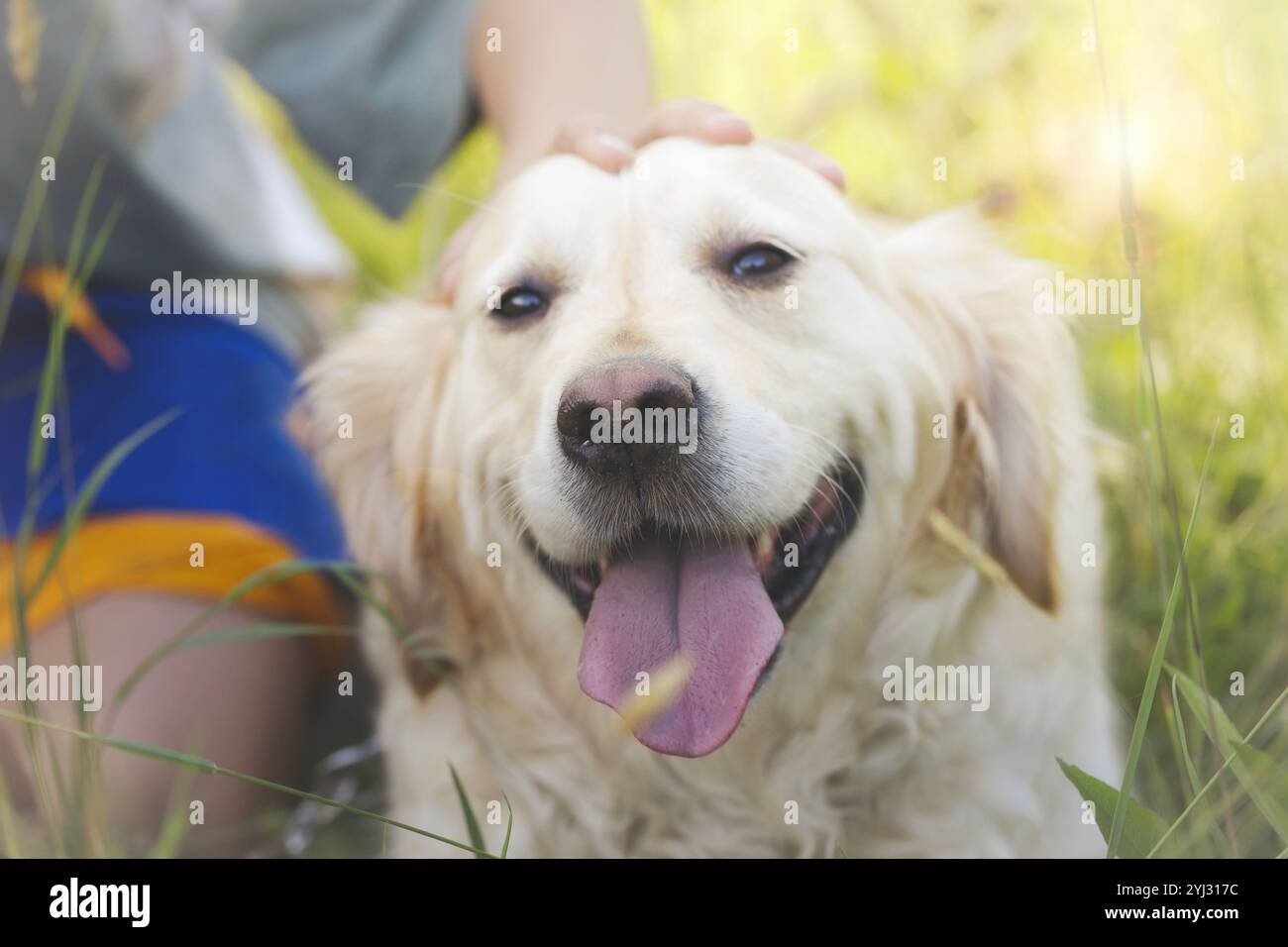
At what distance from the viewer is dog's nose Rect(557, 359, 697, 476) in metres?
1.07

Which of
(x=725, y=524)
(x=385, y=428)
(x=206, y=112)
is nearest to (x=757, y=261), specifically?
(x=725, y=524)

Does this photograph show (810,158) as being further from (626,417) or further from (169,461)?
(169,461)

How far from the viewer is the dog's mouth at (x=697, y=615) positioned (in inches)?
44.9

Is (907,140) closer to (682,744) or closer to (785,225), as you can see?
(785,225)

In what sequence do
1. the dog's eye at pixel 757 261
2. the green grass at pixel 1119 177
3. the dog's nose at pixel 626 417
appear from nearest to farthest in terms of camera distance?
the dog's nose at pixel 626 417 → the dog's eye at pixel 757 261 → the green grass at pixel 1119 177

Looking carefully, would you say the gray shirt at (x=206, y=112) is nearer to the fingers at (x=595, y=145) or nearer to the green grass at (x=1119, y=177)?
the green grass at (x=1119, y=177)

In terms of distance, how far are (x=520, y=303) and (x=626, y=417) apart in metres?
0.29

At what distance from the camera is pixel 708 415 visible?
1.13 meters

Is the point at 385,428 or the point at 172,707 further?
the point at 172,707

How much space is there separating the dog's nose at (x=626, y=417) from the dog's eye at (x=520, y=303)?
0.20 meters

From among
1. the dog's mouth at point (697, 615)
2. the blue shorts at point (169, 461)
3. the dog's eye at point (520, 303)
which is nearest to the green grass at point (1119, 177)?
the blue shorts at point (169, 461)

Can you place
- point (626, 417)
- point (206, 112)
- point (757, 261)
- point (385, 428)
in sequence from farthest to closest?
point (206, 112), point (385, 428), point (757, 261), point (626, 417)
